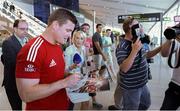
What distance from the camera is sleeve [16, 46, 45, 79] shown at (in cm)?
174

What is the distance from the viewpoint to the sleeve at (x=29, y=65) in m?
1.74

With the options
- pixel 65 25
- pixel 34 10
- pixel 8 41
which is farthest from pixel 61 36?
pixel 34 10

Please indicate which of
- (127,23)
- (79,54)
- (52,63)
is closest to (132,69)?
(127,23)

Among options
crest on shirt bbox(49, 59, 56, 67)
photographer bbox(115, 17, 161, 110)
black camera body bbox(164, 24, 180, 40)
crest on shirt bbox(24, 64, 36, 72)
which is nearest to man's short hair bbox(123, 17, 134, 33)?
photographer bbox(115, 17, 161, 110)

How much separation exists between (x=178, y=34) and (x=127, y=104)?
906 millimetres

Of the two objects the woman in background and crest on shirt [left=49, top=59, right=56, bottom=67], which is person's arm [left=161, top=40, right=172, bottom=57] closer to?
the woman in background

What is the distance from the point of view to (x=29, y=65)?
1749 mm

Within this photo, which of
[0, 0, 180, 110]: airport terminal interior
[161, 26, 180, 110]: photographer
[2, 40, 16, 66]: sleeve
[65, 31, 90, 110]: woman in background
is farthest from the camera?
[0, 0, 180, 110]: airport terminal interior

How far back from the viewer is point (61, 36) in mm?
1871

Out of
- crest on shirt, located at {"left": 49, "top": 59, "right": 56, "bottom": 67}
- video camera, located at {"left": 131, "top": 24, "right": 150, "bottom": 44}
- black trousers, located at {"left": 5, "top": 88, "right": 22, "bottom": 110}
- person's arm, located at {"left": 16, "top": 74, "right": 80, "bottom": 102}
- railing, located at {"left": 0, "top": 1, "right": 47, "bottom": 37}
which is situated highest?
railing, located at {"left": 0, "top": 1, "right": 47, "bottom": 37}

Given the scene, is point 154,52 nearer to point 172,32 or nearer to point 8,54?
point 172,32

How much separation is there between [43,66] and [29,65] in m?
0.10

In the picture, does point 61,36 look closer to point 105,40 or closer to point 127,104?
point 127,104

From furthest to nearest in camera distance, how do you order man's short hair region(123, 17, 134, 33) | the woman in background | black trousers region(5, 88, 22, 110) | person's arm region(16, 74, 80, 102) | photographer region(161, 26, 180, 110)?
black trousers region(5, 88, 22, 110), the woman in background, man's short hair region(123, 17, 134, 33), photographer region(161, 26, 180, 110), person's arm region(16, 74, 80, 102)
